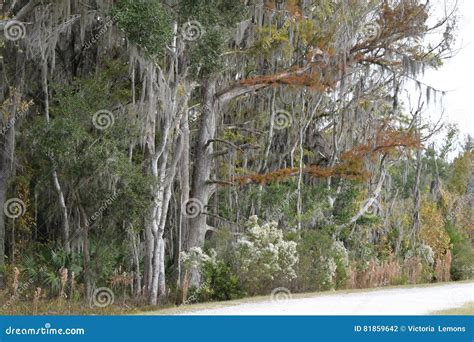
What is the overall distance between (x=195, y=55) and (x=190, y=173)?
18.5 feet

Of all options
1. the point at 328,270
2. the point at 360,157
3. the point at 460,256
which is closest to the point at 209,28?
the point at 328,270

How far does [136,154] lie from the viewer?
68.4 ft

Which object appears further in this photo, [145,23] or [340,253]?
[340,253]

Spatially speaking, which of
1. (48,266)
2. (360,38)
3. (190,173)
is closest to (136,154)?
(190,173)

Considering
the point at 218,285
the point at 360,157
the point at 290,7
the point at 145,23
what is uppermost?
the point at 290,7

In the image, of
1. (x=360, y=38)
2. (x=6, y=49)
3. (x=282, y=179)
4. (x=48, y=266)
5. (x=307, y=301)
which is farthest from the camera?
(x=360, y=38)

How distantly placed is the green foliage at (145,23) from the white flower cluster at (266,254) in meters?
4.74

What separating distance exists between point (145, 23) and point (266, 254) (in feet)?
18.6

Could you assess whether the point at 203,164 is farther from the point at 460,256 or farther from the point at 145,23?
the point at 460,256

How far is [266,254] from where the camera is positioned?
56.7 ft

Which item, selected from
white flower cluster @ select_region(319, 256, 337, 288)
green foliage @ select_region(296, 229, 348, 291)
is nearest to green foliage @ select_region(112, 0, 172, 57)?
green foliage @ select_region(296, 229, 348, 291)

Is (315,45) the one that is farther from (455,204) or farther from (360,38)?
(455,204)

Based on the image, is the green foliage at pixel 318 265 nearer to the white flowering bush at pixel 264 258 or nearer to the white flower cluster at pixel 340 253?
the white flower cluster at pixel 340 253

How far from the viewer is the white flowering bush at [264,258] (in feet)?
56.5
